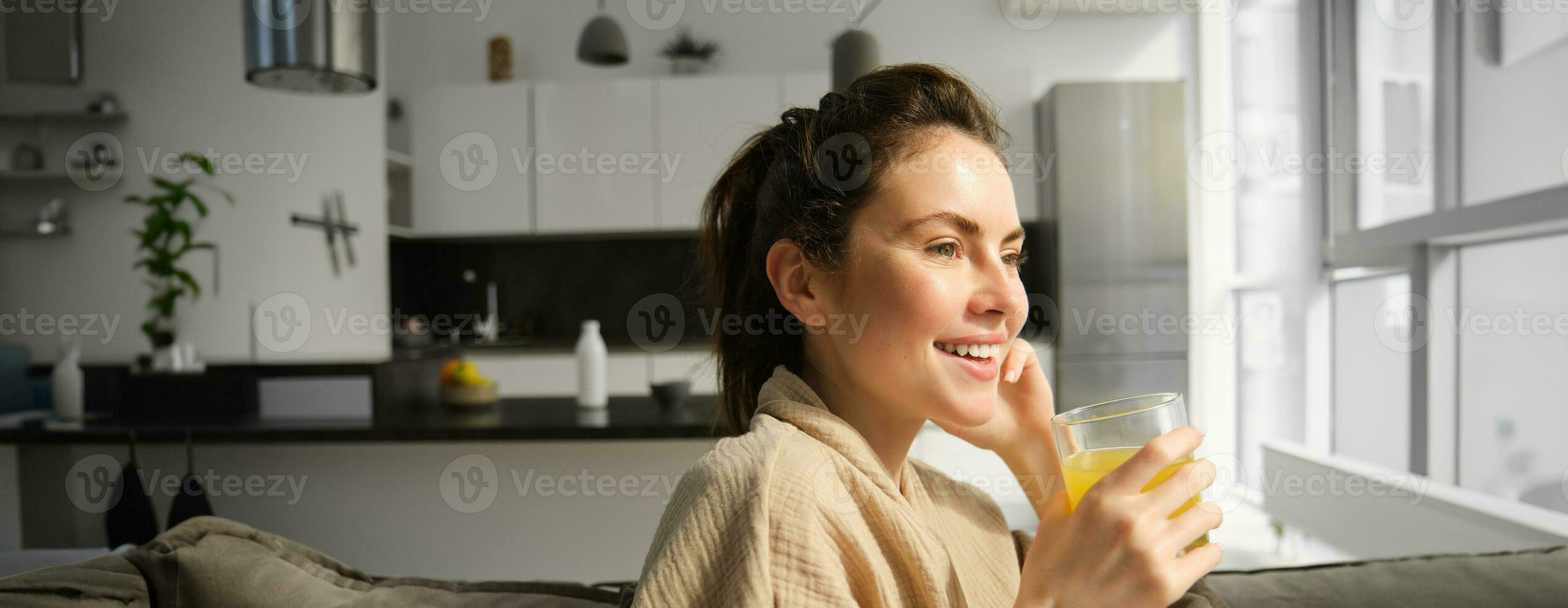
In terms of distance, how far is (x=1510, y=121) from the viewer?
239 cm

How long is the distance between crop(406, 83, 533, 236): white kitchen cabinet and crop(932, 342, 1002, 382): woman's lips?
13.5 ft

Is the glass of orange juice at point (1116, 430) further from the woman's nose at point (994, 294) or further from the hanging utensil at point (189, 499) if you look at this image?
the hanging utensil at point (189, 499)

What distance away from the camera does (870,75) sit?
102 centimetres

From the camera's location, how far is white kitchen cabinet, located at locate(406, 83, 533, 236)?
4621 millimetres

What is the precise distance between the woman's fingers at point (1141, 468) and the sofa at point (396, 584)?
1.11 feet

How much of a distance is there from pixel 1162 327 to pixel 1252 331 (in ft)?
1.79

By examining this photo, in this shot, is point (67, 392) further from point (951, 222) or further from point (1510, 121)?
point (1510, 121)

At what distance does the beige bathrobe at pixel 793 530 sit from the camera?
66cm

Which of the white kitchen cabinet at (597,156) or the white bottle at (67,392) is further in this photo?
the white kitchen cabinet at (597,156)

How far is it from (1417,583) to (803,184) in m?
0.88

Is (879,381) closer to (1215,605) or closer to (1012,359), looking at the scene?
(1012,359)

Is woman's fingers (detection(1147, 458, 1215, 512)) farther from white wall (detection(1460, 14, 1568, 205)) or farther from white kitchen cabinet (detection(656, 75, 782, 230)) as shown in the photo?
white kitchen cabinet (detection(656, 75, 782, 230))

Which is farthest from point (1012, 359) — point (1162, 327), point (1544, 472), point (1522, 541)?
point (1162, 327)

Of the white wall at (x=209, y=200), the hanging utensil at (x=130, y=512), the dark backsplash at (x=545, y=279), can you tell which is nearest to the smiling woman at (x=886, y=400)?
the hanging utensil at (x=130, y=512)
